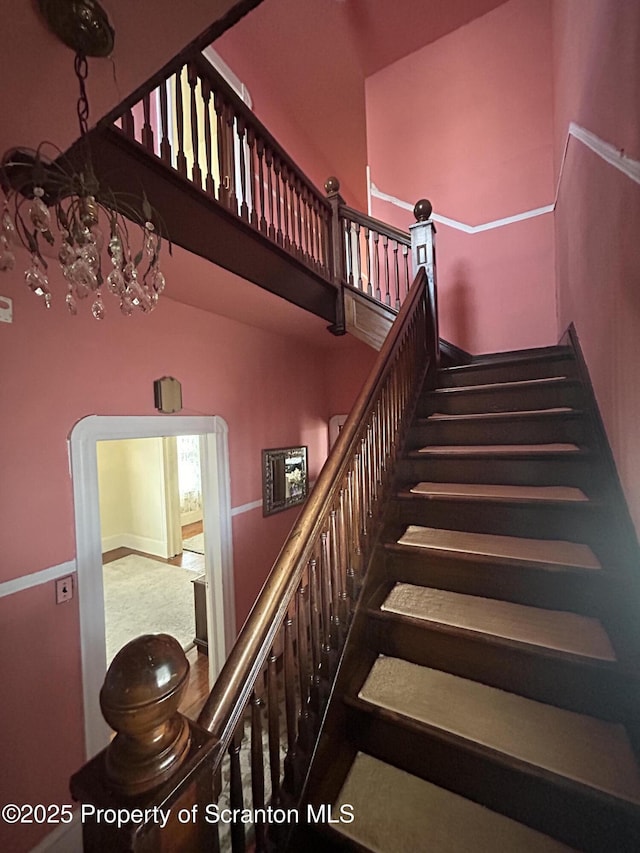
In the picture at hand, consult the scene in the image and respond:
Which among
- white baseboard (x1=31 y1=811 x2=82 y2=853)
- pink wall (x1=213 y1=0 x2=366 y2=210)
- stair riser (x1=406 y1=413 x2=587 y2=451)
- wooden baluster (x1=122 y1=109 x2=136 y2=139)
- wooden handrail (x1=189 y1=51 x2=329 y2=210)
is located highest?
pink wall (x1=213 y1=0 x2=366 y2=210)

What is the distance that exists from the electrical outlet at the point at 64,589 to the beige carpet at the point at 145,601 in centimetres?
188

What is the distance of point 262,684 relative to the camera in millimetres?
1229

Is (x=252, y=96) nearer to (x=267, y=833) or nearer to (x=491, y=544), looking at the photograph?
(x=491, y=544)

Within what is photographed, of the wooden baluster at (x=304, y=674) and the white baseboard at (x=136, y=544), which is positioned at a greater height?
the wooden baluster at (x=304, y=674)

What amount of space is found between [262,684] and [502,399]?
77.3 inches

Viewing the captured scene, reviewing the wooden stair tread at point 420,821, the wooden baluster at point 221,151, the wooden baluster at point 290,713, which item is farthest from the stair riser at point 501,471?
the wooden baluster at point 221,151

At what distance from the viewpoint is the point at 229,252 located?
206 cm

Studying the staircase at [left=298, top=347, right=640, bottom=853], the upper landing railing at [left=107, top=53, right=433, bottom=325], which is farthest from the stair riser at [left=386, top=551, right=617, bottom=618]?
the upper landing railing at [left=107, top=53, right=433, bottom=325]

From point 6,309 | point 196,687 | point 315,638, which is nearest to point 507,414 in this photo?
point 315,638

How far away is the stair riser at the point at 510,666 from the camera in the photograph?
1.08 meters

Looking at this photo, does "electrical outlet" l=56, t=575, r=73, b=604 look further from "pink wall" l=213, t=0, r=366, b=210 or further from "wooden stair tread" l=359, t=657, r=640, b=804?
"pink wall" l=213, t=0, r=366, b=210

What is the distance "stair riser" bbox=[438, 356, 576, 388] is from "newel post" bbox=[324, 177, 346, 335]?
1.00 metres

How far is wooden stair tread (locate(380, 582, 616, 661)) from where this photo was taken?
117 cm

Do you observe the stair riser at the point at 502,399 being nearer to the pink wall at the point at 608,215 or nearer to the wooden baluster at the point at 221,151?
the pink wall at the point at 608,215
